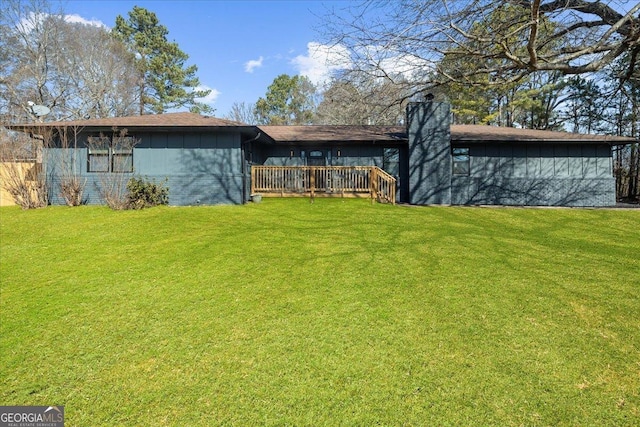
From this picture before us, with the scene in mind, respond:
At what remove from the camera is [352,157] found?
45.8 feet

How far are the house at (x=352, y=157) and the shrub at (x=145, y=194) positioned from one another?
0.32 m

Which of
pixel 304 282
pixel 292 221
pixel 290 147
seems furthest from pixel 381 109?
pixel 304 282

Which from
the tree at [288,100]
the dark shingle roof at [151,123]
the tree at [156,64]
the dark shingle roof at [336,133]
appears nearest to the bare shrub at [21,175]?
the dark shingle roof at [151,123]

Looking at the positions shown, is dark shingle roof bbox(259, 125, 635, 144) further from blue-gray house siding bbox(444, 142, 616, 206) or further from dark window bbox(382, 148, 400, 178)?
dark window bbox(382, 148, 400, 178)

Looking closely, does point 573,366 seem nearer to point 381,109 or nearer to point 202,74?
point 381,109

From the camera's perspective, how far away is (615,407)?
2.42m

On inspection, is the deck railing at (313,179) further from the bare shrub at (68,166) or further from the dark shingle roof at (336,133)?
the bare shrub at (68,166)

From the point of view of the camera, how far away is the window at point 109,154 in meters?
11.5

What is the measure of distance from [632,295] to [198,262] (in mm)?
6315

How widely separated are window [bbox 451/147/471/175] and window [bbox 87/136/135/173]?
12561 mm

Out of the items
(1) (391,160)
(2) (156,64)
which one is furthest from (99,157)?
(2) (156,64)

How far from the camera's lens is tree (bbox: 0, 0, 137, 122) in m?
19.1

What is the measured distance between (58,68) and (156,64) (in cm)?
711

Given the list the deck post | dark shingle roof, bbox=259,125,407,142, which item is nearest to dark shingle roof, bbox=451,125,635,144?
dark shingle roof, bbox=259,125,407,142
